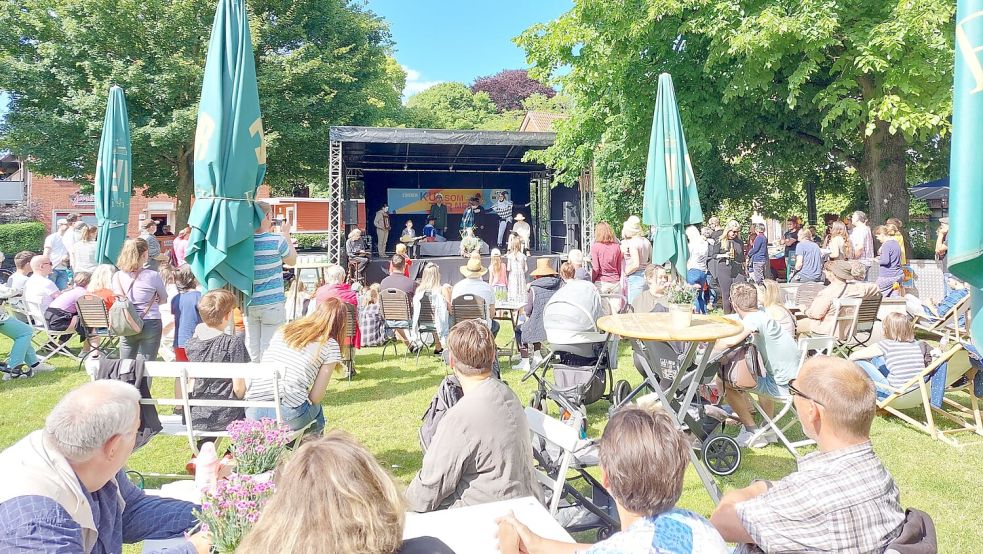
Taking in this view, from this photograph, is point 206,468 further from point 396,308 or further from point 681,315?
point 396,308

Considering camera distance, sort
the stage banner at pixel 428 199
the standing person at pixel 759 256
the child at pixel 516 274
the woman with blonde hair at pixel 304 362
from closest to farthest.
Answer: the woman with blonde hair at pixel 304 362 → the child at pixel 516 274 → the standing person at pixel 759 256 → the stage banner at pixel 428 199

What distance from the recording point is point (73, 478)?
171 cm

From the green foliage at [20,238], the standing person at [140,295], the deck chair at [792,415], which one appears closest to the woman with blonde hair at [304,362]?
the standing person at [140,295]

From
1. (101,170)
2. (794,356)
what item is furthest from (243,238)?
(101,170)

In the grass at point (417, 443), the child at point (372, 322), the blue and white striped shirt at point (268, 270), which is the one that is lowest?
the grass at point (417, 443)

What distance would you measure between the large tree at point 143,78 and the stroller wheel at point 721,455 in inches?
677

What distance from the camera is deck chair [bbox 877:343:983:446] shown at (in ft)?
15.2

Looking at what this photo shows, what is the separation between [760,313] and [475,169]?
16.6 m

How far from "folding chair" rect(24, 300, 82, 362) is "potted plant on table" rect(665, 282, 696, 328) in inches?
271

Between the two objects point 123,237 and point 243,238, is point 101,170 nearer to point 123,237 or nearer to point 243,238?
point 123,237

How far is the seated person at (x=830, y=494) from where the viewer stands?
186 cm

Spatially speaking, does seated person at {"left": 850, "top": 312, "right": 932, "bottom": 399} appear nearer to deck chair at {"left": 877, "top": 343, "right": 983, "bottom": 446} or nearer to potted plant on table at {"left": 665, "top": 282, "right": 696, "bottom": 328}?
deck chair at {"left": 877, "top": 343, "right": 983, "bottom": 446}

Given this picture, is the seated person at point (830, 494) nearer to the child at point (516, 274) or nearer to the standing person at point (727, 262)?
the child at point (516, 274)

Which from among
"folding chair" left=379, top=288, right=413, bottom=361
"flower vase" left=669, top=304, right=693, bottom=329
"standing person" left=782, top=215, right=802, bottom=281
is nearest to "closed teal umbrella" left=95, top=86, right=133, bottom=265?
"folding chair" left=379, top=288, right=413, bottom=361
